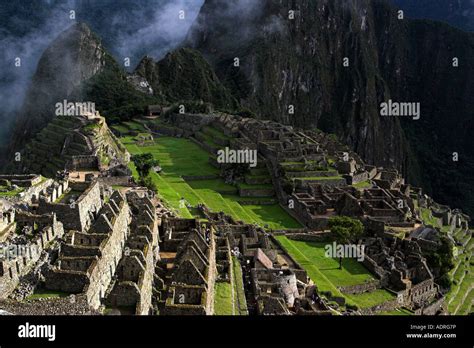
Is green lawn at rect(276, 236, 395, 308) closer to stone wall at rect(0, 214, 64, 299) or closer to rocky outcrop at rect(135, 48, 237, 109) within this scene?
stone wall at rect(0, 214, 64, 299)

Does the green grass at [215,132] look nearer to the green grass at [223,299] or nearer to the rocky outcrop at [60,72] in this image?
the rocky outcrop at [60,72]

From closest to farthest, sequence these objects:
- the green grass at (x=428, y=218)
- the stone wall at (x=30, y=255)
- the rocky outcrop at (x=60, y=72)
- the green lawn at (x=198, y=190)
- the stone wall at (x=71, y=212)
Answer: the stone wall at (x=30, y=255) < the stone wall at (x=71, y=212) < the green lawn at (x=198, y=190) < the green grass at (x=428, y=218) < the rocky outcrop at (x=60, y=72)

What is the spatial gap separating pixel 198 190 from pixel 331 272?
19368 mm

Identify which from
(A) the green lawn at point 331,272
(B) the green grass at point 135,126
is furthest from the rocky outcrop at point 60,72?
(A) the green lawn at point 331,272

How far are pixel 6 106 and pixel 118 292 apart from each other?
337 ft

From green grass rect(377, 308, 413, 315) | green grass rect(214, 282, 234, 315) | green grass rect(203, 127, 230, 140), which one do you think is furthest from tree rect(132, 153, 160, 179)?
green grass rect(214, 282, 234, 315)

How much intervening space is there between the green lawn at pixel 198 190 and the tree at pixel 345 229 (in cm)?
566

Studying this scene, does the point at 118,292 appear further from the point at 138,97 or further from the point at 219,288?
the point at 138,97

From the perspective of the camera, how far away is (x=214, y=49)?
189 m

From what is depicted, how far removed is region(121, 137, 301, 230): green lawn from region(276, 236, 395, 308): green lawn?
16.8 ft

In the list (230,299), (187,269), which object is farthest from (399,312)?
(187,269)

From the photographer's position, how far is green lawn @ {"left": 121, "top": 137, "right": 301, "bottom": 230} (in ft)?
159

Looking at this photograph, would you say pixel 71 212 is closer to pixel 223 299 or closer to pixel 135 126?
pixel 223 299

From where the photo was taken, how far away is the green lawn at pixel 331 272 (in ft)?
119
